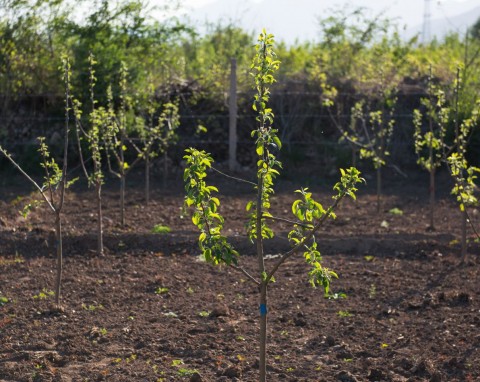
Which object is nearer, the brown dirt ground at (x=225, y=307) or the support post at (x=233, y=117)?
the brown dirt ground at (x=225, y=307)

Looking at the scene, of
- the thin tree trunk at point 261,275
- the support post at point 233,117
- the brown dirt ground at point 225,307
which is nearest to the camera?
the thin tree trunk at point 261,275

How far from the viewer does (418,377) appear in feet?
18.5

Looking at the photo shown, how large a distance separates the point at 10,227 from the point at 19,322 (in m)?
3.64

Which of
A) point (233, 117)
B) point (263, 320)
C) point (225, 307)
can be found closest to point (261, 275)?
point (263, 320)

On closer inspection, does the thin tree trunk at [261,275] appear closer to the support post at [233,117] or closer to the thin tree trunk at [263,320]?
the thin tree trunk at [263,320]

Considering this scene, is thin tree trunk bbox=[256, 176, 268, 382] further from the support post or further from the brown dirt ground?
the support post

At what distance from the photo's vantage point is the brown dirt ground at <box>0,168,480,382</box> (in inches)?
231

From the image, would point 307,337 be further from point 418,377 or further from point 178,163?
point 178,163

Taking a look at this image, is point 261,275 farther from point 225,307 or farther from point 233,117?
point 233,117

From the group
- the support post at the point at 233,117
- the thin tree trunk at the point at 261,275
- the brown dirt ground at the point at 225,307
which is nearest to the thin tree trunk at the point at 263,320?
the thin tree trunk at the point at 261,275

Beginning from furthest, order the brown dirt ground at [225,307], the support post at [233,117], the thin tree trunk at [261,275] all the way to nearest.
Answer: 1. the support post at [233,117]
2. the brown dirt ground at [225,307]
3. the thin tree trunk at [261,275]

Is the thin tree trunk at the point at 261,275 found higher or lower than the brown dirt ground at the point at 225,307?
higher

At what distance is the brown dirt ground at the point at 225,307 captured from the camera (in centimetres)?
586

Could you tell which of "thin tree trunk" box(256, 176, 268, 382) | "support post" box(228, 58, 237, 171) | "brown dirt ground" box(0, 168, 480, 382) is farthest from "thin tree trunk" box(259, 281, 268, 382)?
"support post" box(228, 58, 237, 171)
